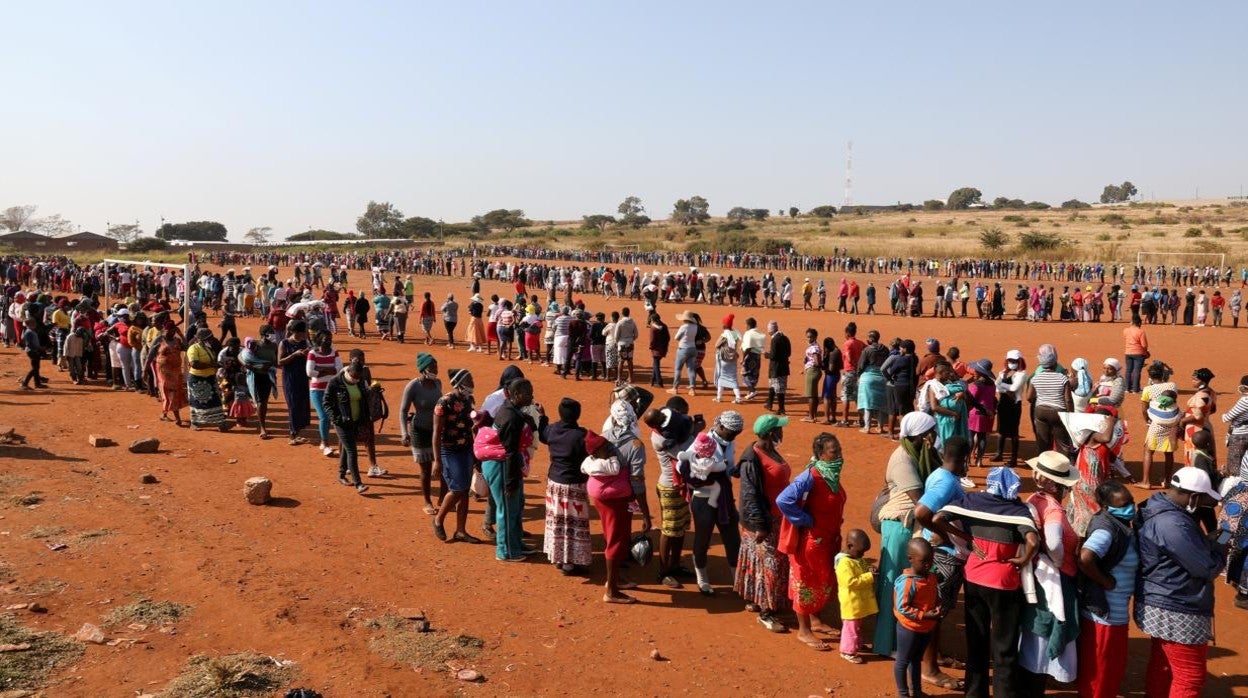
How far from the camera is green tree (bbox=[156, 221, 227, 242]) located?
408 feet

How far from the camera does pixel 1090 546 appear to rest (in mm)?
4961

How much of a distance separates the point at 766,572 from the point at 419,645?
250cm

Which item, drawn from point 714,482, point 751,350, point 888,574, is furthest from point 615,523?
point 751,350

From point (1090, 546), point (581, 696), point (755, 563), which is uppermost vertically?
point (1090, 546)

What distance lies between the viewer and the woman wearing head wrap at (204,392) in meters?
12.5

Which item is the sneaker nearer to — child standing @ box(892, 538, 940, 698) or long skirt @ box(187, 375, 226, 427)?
child standing @ box(892, 538, 940, 698)

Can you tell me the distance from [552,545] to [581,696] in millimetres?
1910

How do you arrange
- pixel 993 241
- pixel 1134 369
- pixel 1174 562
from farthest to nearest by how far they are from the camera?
1. pixel 993 241
2. pixel 1134 369
3. pixel 1174 562

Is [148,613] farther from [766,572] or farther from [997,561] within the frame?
[997,561]

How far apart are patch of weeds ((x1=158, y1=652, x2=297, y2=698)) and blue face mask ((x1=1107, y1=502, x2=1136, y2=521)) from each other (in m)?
5.05

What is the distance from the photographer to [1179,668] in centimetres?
511

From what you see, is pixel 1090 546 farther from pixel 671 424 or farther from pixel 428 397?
pixel 428 397

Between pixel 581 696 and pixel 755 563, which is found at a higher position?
pixel 755 563

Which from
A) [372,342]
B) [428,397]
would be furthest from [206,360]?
[372,342]
